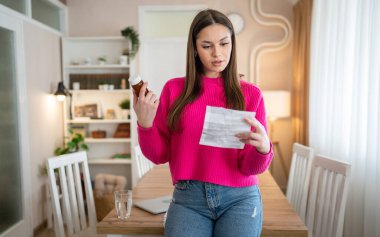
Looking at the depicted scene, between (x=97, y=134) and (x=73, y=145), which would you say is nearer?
(x=73, y=145)

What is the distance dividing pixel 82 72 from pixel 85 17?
2.29 feet

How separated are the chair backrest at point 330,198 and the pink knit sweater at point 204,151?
0.65 meters

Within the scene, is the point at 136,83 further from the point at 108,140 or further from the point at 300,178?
the point at 108,140

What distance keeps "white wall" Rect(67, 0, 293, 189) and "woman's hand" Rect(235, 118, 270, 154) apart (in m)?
3.26

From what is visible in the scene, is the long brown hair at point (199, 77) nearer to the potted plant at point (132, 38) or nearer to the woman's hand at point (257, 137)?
the woman's hand at point (257, 137)

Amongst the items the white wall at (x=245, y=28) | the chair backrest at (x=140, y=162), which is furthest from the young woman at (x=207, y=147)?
the white wall at (x=245, y=28)

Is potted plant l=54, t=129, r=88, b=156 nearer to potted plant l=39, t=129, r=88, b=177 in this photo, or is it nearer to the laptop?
potted plant l=39, t=129, r=88, b=177

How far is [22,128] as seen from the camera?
3260 mm

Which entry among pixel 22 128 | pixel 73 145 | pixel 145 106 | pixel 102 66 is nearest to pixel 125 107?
pixel 102 66

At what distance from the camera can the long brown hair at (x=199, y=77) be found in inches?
50.1

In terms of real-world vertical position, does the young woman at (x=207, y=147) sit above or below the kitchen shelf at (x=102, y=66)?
below

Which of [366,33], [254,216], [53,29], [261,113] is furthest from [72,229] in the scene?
[53,29]

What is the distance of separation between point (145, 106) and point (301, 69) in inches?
119

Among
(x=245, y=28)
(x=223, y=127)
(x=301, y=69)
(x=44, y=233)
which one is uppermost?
(x=245, y=28)
